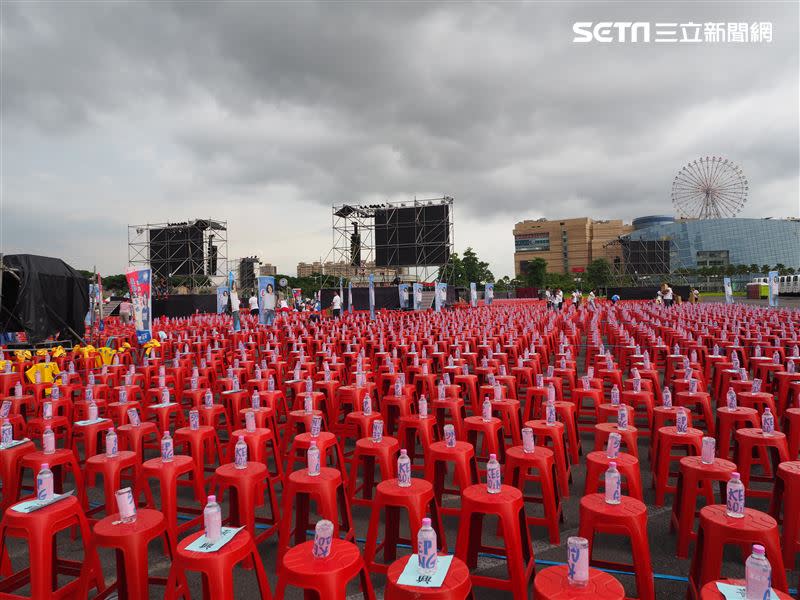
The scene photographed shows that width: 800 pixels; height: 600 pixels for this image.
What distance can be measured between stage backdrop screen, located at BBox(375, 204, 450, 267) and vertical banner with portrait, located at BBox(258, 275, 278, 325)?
1717cm

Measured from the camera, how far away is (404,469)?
2.89m

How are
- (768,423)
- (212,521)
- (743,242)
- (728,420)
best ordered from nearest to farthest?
(212,521), (768,423), (728,420), (743,242)

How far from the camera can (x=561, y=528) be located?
386 cm

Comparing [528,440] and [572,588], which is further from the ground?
[528,440]

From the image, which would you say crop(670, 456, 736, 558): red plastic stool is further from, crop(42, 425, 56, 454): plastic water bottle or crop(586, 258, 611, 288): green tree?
crop(586, 258, 611, 288): green tree

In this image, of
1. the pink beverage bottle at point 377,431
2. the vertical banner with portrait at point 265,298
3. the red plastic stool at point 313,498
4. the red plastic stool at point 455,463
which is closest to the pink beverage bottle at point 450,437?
the red plastic stool at point 455,463

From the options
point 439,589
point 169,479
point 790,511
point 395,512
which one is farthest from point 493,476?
point 169,479

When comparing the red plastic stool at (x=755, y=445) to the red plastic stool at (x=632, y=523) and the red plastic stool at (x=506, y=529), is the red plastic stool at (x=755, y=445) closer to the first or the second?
the red plastic stool at (x=632, y=523)

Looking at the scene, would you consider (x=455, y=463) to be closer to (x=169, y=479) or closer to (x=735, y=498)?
(x=735, y=498)

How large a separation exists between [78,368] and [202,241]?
2526 cm

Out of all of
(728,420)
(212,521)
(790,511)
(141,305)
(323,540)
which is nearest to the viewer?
(323,540)

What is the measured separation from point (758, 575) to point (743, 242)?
11601cm

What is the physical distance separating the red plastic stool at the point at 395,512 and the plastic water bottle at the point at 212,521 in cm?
90

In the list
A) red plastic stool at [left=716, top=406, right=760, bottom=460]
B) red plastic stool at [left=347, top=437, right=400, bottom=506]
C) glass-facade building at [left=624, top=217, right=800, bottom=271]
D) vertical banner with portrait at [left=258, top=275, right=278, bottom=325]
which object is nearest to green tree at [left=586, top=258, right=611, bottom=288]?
glass-facade building at [left=624, top=217, right=800, bottom=271]
